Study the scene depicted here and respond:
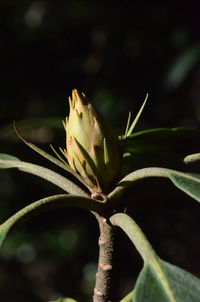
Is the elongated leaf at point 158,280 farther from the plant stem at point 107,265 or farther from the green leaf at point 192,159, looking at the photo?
the green leaf at point 192,159

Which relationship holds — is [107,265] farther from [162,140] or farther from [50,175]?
[162,140]

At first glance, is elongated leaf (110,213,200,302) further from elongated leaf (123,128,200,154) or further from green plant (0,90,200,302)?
elongated leaf (123,128,200,154)

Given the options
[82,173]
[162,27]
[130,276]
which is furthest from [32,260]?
[82,173]

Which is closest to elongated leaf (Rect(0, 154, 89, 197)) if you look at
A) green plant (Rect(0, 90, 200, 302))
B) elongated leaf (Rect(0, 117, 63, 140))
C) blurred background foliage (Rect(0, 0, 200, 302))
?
green plant (Rect(0, 90, 200, 302))

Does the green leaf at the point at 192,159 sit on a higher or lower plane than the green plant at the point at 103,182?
lower

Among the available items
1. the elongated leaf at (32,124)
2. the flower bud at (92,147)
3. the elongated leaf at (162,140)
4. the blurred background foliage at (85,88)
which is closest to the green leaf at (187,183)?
the flower bud at (92,147)

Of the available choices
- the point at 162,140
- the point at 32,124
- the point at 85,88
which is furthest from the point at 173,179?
the point at 85,88

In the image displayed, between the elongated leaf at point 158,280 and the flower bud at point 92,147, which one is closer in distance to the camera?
the elongated leaf at point 158,280
